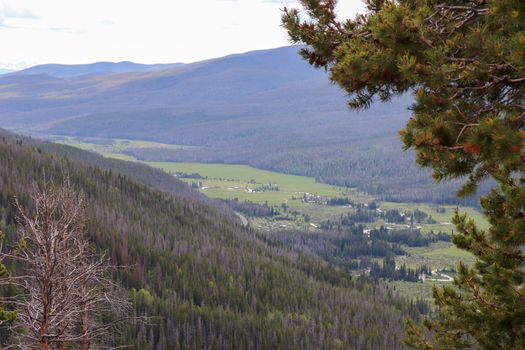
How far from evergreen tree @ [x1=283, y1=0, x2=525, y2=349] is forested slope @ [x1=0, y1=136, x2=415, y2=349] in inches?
1900

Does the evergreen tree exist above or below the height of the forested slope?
above

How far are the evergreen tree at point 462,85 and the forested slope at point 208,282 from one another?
48.3 m

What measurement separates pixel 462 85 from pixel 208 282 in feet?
290

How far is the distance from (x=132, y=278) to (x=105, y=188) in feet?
192

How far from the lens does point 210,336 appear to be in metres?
76.6

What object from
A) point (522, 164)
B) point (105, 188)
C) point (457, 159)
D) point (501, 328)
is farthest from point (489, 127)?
point (105, 188)

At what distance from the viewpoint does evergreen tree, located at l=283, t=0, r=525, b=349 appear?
13.1 m

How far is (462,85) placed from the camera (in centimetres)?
Result: 1509

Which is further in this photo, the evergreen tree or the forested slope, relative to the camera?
the forested slope

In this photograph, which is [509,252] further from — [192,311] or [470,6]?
[192,311]

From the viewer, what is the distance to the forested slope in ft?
257

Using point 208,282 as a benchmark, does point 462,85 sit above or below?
above

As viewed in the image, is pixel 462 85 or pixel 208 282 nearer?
pixel 462 85

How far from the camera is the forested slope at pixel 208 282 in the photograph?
78.2m
